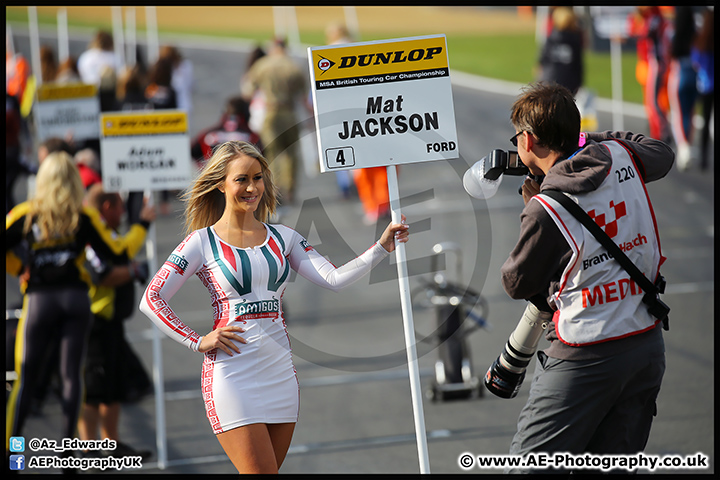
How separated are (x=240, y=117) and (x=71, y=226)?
4.49 meters

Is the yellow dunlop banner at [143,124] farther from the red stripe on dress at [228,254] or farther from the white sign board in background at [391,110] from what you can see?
the red stripe on dress at [228,254]

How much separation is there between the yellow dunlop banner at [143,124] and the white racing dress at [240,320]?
2676mm

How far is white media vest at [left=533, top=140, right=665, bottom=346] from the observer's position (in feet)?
10.7

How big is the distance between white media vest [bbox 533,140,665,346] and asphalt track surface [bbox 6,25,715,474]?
2.47m

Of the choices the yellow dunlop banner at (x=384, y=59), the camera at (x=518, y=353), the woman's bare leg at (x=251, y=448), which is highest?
the yellow dunlop banner at (x=384, y=59)

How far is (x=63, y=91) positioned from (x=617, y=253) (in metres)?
8.03

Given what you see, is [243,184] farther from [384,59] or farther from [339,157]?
[384,59]

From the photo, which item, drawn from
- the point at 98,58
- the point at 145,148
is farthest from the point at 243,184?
the point at 98,58

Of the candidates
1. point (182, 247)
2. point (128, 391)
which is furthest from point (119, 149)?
point (182, 247)

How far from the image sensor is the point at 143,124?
20.3ft

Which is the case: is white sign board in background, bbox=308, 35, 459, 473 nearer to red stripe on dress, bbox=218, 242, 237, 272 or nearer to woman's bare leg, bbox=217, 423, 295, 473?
red stripe on dress, bbox=218, 242, 237, 272

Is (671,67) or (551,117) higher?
(671,67)

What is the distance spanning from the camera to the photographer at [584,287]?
3.24 metres

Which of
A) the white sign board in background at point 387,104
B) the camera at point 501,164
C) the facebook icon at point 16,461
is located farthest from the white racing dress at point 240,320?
the facebook icon at point 16,461
